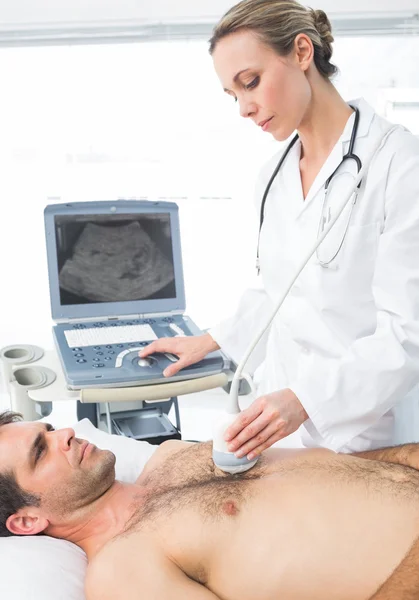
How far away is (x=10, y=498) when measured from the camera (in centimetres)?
136

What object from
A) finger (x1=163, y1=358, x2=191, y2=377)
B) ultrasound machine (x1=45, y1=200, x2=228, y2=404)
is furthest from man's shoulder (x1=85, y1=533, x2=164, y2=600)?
ultrasound machine (x1=45, y1=200, x2=228, y2=404)

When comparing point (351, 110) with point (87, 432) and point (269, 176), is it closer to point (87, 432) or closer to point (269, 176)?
point (269, 176)

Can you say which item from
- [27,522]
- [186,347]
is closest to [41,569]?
[27,522]

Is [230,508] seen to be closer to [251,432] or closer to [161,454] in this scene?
[251,432]

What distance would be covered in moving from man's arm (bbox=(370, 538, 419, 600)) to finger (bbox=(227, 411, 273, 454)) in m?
0.30

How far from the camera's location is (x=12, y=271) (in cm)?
354

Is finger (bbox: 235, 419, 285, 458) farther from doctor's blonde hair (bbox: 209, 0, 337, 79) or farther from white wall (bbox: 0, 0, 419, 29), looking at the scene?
white wall (bbox: 0, 0, 419, 29)

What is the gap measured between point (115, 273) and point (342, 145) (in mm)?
886

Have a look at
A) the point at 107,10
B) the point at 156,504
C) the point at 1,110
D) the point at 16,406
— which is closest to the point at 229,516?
the point at 156,504

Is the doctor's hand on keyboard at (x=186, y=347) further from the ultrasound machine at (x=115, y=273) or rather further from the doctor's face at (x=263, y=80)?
the doctor's face at (x=263, y=80)

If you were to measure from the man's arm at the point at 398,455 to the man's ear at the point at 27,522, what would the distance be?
0.64 meters

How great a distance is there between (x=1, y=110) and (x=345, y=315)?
7.70 ft

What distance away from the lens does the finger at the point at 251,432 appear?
3.84 ft

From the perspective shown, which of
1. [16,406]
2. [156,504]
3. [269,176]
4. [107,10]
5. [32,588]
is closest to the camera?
[32,588]
